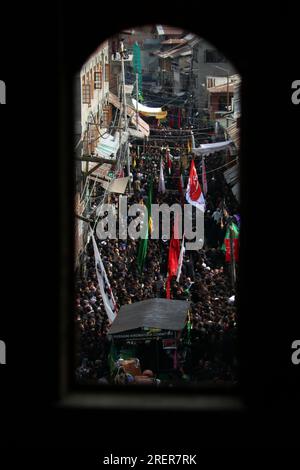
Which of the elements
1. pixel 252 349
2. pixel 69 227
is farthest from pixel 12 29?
pixel 252 349

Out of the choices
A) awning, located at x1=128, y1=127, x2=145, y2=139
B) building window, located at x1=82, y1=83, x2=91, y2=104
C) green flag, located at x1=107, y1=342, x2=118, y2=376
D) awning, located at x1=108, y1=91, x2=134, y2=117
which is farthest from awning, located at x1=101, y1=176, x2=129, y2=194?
awning, located at x1=108, y1=91, x2=134, y2=117

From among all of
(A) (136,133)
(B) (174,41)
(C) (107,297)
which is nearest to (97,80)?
(A) (136,133)

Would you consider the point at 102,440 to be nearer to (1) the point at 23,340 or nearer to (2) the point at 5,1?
(1) the point at 23,340

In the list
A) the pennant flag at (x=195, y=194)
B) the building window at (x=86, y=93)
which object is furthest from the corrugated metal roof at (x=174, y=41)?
the pennant flag at (x=195, y=194)

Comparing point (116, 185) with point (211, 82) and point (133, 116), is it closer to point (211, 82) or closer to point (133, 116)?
point (133, 116)

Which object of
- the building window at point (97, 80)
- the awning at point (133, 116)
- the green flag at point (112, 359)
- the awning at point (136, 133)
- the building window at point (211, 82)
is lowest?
the green flag at point (112, 359)

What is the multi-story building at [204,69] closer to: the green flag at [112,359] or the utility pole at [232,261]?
the utility pole at [232,261]
